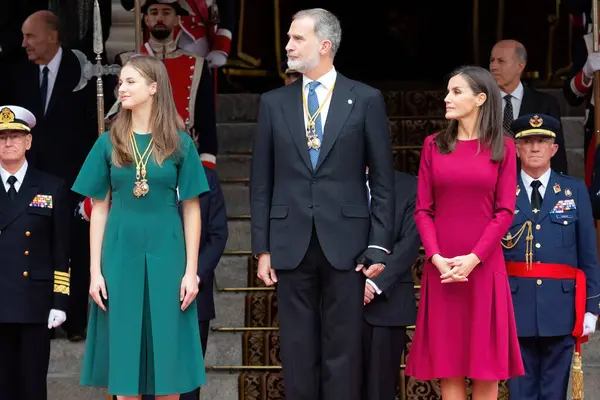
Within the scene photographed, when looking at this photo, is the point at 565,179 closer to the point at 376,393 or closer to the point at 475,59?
the point at 376,393

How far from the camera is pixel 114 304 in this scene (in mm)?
6418

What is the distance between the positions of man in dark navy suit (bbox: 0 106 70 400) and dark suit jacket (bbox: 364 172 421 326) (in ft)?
4.69

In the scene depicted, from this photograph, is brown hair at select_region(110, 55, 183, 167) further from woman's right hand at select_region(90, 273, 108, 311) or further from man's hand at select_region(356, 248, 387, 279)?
man's hand at select_region(356, 248, 387, 279)

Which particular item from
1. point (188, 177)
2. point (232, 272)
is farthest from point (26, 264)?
point (232, 272)

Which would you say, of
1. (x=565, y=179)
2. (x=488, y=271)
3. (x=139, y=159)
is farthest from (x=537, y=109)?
(x=139, y=159)

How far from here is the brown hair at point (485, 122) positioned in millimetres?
6691

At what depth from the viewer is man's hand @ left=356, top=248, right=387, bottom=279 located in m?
6.40

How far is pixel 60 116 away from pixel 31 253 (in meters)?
1.70

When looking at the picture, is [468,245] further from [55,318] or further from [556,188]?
[55,318]

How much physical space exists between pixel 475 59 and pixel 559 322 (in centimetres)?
544

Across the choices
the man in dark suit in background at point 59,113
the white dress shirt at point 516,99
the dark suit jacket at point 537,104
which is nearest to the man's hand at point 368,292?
the dark suit jacket at point 537,104

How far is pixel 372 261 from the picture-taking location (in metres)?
6.40

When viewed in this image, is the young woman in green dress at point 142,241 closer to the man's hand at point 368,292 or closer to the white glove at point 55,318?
the white glove at point 55,318

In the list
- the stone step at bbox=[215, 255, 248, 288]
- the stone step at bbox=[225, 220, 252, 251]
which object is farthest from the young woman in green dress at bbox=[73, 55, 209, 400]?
the stone step at bbox=[225, 220, 252, 251]
